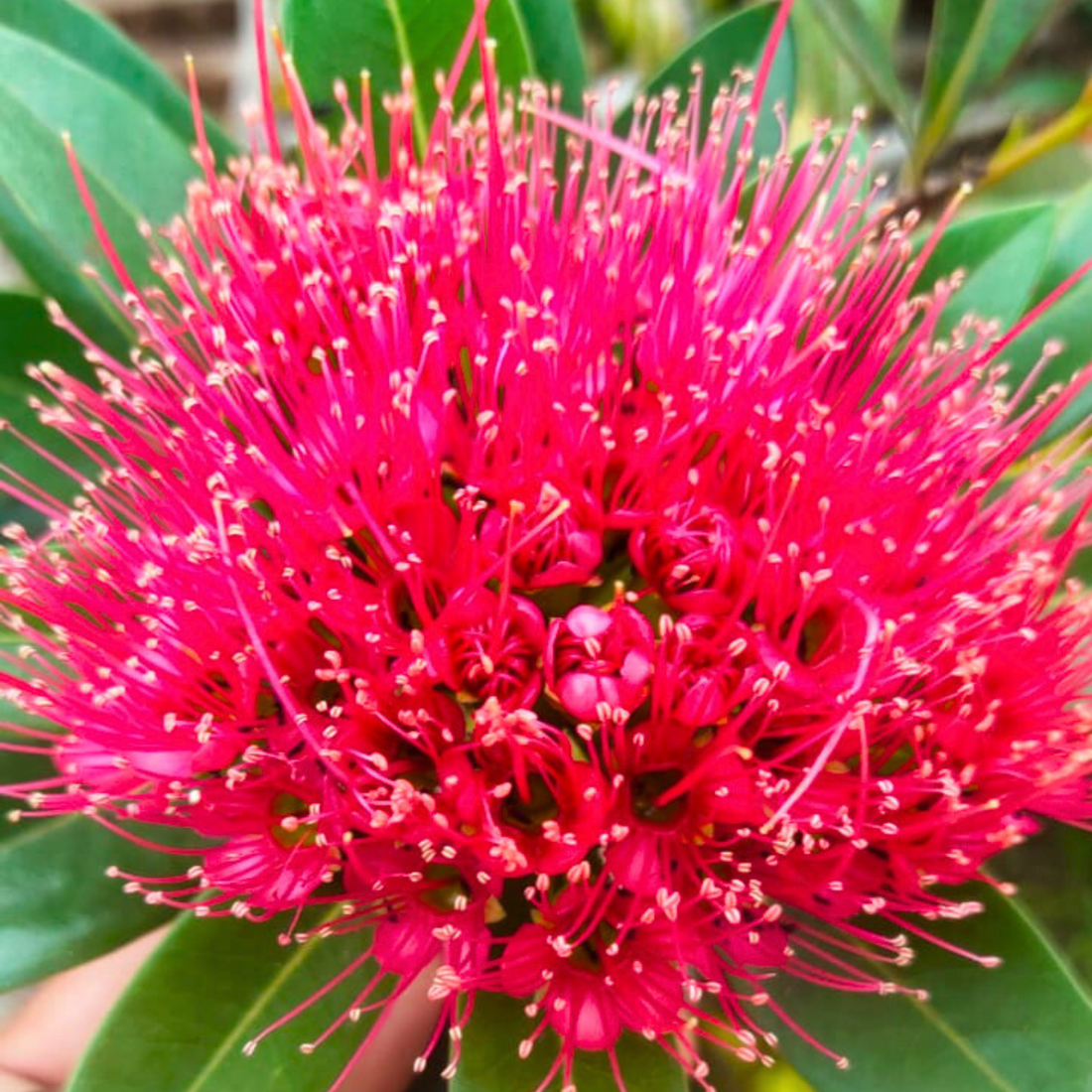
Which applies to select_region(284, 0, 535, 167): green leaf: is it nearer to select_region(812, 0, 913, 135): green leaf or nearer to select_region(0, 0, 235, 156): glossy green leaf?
select_region(0, 0, 235, 156): glossy green leaf

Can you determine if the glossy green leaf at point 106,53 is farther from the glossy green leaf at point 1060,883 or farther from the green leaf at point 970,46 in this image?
the glossy green leaf at point 1060,883

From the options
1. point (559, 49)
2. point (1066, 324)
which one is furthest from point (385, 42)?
point (1066, 324)

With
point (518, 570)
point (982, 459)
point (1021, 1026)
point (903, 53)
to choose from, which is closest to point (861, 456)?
point (982, 459)

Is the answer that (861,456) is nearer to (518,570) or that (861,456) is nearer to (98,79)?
(518,570)

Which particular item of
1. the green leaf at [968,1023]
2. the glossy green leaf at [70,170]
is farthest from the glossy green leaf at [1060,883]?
the glossy green leaf at [70,170]

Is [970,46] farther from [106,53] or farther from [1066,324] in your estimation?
[106,53]

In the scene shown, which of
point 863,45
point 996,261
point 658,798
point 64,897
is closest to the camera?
point 658,798
